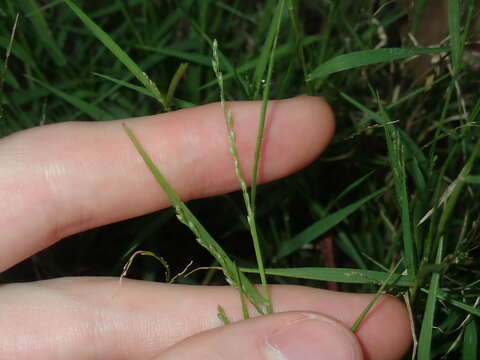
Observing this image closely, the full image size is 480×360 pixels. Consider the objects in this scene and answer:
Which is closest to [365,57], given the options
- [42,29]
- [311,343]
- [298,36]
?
[298,36]

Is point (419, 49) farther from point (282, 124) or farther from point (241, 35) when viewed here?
point (241, 35)

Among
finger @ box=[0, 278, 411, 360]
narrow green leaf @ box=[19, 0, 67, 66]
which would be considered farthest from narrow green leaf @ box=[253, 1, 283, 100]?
narrow green leaf @ box=[19, 0, 67, 66]

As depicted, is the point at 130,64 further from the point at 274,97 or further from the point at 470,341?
the point at 470,341

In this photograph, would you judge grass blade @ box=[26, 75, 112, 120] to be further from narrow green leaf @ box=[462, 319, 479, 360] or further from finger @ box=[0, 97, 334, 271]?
narrow green leaf @ box=[462, 319, 479, 360]

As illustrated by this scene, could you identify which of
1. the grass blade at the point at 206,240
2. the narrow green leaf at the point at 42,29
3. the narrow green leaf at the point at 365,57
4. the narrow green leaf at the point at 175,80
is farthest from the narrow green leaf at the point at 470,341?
the narrow green leaf at the point at 42,29

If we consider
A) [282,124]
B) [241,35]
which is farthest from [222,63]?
[241,35]
